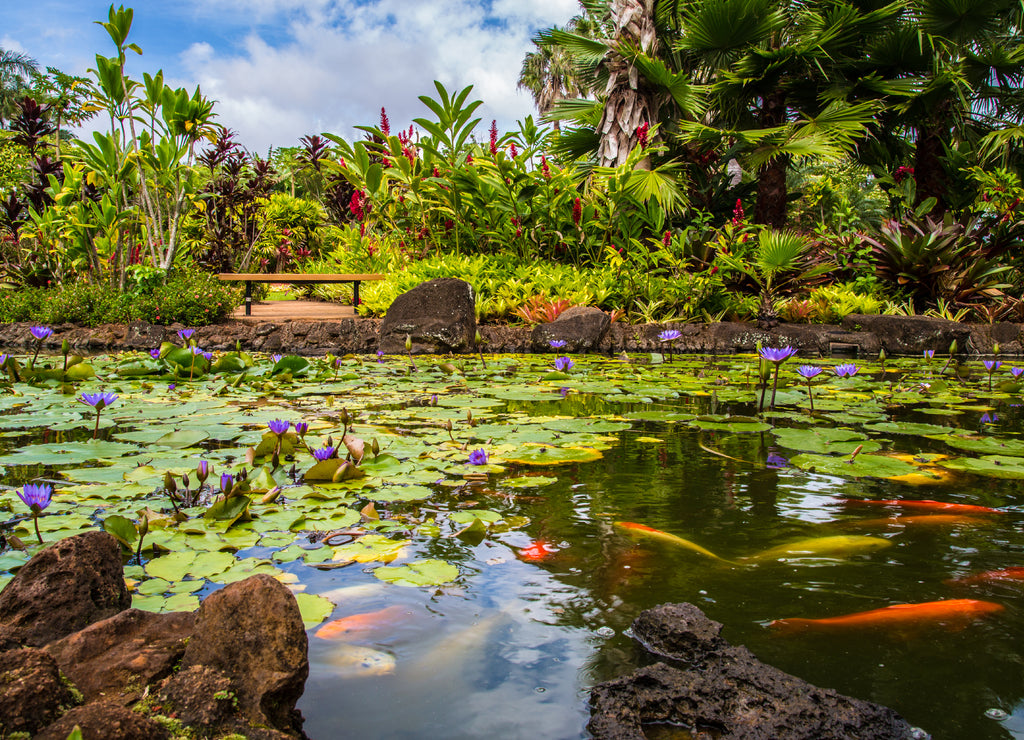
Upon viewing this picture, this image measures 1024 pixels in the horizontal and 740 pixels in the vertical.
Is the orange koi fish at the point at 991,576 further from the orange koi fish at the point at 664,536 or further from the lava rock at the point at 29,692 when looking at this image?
the lava rock at the point at 29,692

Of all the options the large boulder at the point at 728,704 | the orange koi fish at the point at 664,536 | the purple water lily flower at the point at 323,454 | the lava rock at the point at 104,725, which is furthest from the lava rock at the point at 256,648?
the purple water lily flower at the point at 323,454

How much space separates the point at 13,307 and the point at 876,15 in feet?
39.2

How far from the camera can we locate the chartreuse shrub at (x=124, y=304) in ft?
25.2

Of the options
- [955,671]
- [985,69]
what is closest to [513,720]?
[955,671]

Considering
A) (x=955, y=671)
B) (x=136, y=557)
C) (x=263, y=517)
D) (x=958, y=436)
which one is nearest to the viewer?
(x=955, y=671)

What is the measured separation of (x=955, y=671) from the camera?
0.94 metres

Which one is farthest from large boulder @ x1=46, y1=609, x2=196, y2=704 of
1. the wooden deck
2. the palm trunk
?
the palm trunk

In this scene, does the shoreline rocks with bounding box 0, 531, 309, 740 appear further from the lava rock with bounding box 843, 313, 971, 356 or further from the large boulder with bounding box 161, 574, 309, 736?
the lava rock with bounding box 843, 313, 971, 356

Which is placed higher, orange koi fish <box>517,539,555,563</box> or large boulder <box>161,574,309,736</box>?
large boulder <box>161,574,309,736</box>

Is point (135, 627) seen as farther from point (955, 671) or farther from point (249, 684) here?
point (955, 671)

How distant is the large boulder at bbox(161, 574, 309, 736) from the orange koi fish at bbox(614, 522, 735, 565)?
0.85 metres

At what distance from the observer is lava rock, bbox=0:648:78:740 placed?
2.11 ft

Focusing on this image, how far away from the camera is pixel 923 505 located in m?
1.70

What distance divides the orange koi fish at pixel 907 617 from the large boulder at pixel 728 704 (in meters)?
0.20
